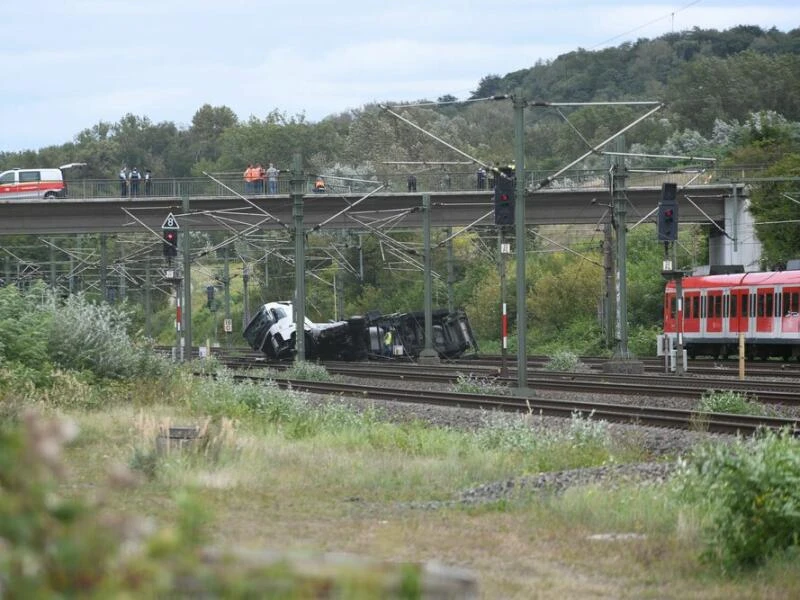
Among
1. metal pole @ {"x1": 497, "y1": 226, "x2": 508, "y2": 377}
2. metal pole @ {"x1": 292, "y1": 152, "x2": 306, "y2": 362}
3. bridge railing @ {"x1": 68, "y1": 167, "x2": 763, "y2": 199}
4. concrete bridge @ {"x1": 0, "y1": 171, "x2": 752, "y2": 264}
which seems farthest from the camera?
bridge railing @ {"x1": 68, "y1": 167, "x2": 763, "y2": 199}

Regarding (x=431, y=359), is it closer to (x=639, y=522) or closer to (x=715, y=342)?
(x=715, y=342)

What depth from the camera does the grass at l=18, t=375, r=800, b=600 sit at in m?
10.3

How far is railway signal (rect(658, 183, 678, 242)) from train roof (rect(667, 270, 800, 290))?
21.2 feet

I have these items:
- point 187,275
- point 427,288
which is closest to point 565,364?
point 427,288

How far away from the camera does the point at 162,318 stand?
350 feet

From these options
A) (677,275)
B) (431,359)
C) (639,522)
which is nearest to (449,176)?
(431,359)

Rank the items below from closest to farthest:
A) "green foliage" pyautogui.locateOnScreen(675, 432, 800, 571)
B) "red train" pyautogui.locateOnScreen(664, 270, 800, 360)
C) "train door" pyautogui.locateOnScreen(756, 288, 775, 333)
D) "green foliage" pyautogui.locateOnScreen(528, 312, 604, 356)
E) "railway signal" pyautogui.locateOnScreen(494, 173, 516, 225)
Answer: "green foliage" pyautogui.locateOnScreen(675, 432, 800, 571) → "railway signal" pyautogui.locateOnScreen(494, 173, 516, 225) → "red train" pyautogui.locateOnScreen(664, 270, 800, 360) → "train door" pyautogui.locateOnScreen(756, 288, 775, 333) → "green foliage" pyautogui.locateOnScreen(528, 312, 604, 356)

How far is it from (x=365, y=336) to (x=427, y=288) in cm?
530

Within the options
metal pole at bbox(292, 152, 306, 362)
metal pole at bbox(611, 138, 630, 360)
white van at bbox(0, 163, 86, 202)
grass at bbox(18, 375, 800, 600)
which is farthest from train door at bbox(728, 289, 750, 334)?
white van at bbox(0, 163, 86, 202)

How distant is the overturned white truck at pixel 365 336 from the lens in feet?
184

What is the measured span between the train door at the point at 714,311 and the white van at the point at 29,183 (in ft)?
101

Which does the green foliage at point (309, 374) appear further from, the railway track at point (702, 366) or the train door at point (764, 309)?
the train door at point (764, 309)

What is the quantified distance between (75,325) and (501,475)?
14746mm

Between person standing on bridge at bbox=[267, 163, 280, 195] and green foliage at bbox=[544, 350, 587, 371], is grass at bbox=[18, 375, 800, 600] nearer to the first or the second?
green foliage at bbox=[544, 350, 587, 371]
